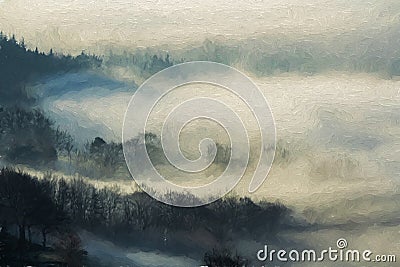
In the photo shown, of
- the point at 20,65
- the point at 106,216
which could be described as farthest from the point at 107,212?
the point at 20,65

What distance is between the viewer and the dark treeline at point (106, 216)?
3.27m

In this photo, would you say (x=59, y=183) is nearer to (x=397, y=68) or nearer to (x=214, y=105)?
(x=214, y=105)

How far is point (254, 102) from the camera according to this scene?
3271 millimetres

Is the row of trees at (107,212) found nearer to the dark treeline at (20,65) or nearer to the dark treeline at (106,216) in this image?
the dark treeline at (106,216)

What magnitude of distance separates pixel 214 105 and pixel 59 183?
2.99 ft

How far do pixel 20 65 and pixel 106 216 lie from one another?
925 mm

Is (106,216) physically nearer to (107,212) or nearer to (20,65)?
(107,212)

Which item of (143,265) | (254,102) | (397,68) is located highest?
(397,68)

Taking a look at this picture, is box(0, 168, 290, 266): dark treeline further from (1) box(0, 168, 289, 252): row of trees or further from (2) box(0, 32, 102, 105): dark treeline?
(2) box(0, 32, 102, 105): dark treeline

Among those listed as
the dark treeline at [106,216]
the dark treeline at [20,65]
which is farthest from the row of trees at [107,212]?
the dark treeline at [20,65]

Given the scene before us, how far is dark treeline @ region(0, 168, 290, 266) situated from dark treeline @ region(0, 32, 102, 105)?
1.36ft

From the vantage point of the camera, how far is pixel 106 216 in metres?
3.34

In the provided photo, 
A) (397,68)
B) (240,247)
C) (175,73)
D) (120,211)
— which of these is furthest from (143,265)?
(397,68)

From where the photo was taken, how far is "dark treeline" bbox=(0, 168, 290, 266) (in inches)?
129
